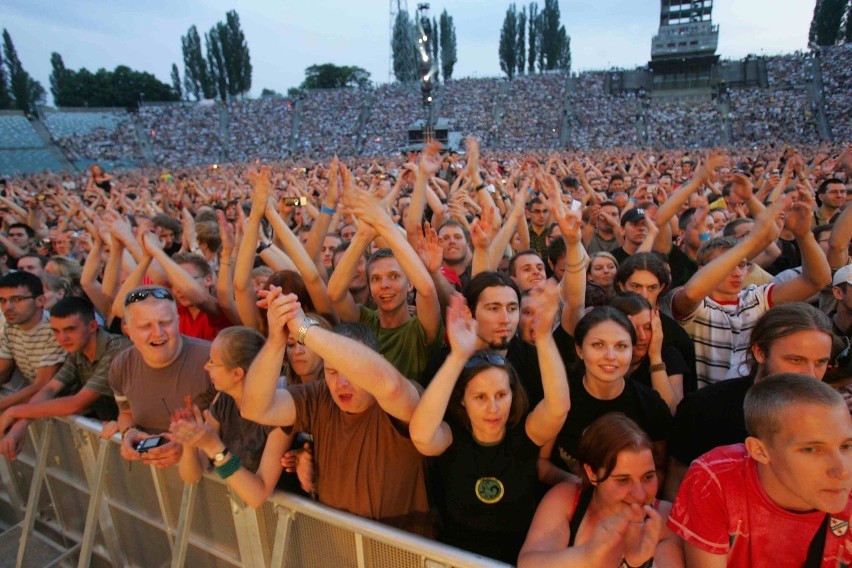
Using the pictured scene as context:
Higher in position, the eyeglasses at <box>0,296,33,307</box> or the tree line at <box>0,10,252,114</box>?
the tree line at <box>0,10,252,114</box>

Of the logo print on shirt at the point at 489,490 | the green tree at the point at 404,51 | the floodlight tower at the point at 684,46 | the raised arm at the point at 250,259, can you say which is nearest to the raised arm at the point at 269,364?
the logo print on shirt at the point at 489,490

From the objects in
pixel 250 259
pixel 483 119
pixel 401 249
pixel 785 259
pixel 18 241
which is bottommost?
pixel 785 259

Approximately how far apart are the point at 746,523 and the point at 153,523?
277 centimetres

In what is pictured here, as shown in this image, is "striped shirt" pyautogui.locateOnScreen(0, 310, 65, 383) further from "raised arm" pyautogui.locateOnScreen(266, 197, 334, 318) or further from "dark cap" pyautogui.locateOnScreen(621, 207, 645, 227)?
"dark cap" pyautogui.locateOnScreen(621, 207, 645, 227)

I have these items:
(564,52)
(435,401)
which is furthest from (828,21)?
(435,401)

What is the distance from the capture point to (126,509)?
2.86 metres

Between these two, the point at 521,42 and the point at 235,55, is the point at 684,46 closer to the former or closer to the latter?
the point at 521,42

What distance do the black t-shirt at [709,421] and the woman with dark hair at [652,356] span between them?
0.78ft

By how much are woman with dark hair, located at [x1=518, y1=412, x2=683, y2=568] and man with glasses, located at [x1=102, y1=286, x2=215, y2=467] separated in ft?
6.12

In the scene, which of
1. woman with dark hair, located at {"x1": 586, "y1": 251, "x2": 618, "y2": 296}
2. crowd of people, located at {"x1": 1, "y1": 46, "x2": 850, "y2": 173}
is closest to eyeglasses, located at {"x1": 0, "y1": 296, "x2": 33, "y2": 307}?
woman with dark hair, located at {"x1": 586, "y1": 251, "x2": 618, "y2": 296}

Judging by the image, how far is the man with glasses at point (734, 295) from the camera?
9.84 feet

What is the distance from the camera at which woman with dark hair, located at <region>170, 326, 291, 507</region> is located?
2150 millimetres

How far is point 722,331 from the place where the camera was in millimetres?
3088

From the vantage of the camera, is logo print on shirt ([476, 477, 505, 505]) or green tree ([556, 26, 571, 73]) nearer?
logo print on shirt ([476, 477, 505, 505])
